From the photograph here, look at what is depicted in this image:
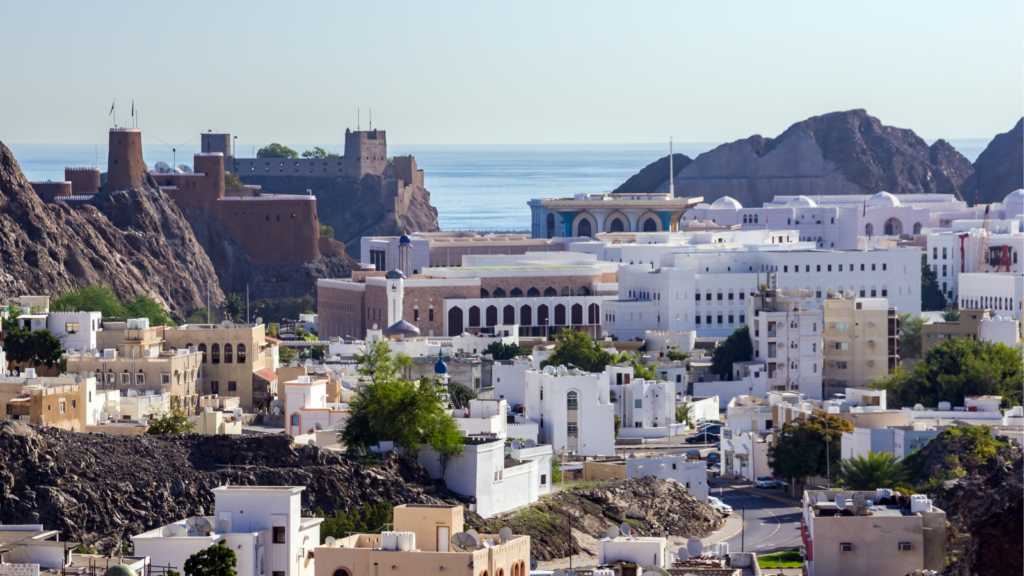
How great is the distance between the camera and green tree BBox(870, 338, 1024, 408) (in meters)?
70.1

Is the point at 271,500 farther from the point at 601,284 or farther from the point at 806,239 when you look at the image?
the point at 806,239

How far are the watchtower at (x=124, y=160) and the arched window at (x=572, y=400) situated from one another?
65410 millimetres

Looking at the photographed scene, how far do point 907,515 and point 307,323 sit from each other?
8307cm

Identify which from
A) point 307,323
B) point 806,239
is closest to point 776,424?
point 307,323

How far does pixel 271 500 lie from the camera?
35.5 metres

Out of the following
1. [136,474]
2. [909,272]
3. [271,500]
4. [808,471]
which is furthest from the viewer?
[909,272]

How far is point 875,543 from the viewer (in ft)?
116

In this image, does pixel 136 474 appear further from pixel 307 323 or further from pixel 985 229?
pixel 985 229

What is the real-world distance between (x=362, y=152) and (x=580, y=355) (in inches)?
3900

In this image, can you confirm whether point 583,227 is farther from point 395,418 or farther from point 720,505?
point 395,418

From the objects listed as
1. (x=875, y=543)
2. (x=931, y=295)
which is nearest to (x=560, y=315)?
(x=931, y=295)

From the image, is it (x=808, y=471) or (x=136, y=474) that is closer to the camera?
(x=136, y=474)

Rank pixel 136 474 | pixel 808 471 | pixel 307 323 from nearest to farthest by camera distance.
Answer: pixel 136 474, pixel 808 471, pixel 307 323

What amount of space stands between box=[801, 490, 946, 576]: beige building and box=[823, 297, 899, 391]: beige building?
45.5 meters
